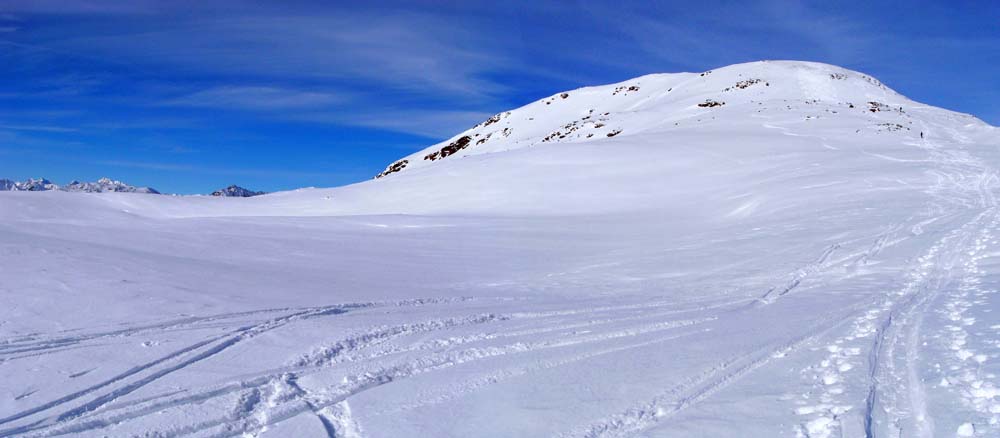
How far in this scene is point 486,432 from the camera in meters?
4.54

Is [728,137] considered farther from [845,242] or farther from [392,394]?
[392,394]

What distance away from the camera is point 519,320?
304 inches

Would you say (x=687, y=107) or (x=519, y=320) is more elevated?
(x=687, y=107)

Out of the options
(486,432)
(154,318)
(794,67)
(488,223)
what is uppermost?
(794,67)

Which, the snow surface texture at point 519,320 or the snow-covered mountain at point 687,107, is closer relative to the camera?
the snow surface texture at point 519,320

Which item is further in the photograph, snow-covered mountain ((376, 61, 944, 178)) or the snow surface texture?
snow-covered mountain ((376, 61, 944, 178))

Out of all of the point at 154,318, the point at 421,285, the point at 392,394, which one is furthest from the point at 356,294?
the point at 392,394

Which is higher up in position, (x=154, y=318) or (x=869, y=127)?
(x=869, y=127)

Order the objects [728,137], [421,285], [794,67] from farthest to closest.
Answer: [794,67], [728,137], [421,285]

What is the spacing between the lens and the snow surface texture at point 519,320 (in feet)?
15.4

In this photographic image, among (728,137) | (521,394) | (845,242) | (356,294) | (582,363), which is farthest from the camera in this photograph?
(728,137)

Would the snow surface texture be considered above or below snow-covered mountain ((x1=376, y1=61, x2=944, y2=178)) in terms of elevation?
below

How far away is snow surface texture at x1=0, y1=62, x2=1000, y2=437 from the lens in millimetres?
4695

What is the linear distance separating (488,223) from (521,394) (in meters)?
13.2
